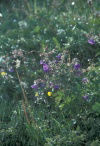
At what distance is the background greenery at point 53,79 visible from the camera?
259cm

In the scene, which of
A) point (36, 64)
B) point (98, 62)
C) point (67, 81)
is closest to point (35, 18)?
point (36, 64)

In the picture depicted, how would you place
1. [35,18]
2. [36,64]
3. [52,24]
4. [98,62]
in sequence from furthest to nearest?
[35,18] < [52,24] < [36,64] < [98,62]

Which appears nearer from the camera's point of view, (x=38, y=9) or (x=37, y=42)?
(x=37, y=42)

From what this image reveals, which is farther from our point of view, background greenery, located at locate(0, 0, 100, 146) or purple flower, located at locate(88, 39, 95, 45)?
purple flower, located at locate(88, 39, 95, 45)

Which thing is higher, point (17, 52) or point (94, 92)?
point (17, 52)

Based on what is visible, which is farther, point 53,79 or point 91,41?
point 91,41

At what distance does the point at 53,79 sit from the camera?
2.81 meters

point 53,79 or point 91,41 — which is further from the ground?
point 91,41

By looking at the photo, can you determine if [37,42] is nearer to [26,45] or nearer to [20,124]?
[26,45]

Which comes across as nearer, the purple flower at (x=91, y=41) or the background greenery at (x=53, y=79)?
the background greenery at (x=53, y=79)

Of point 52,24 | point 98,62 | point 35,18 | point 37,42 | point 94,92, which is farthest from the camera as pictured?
point 35,18

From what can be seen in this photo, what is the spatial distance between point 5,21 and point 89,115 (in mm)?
2670

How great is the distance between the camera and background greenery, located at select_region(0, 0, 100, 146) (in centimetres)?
259

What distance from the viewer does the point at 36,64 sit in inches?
143
